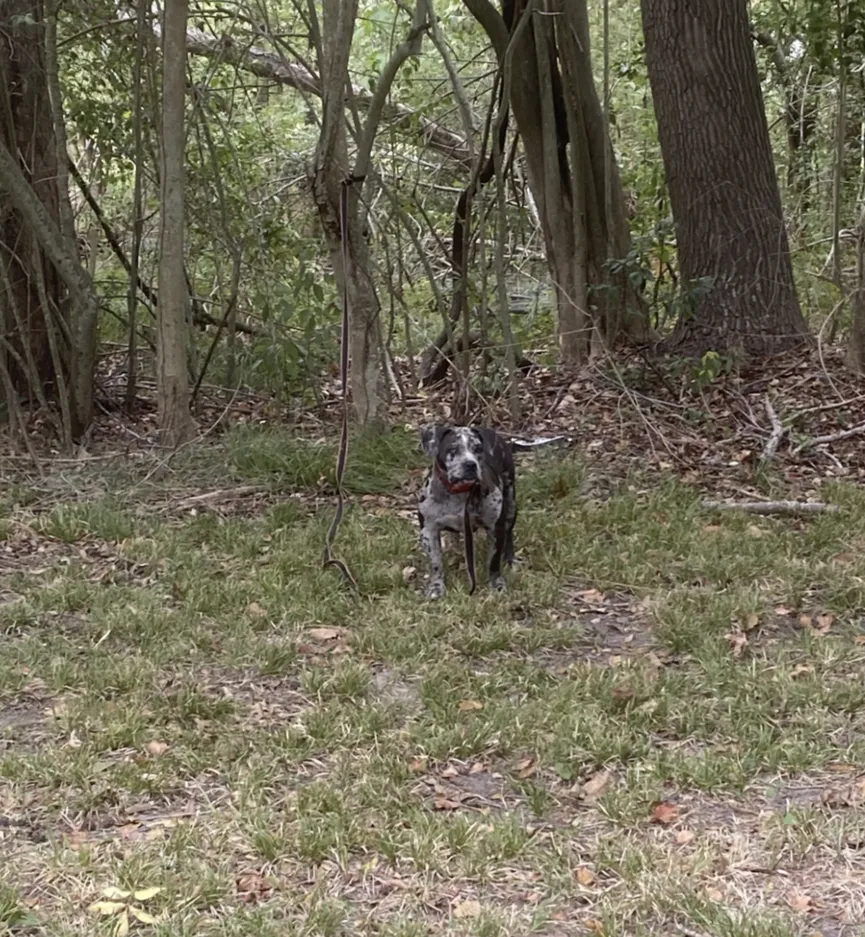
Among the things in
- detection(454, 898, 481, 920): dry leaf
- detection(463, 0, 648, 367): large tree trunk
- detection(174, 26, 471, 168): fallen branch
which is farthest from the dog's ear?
detection(174, 26, 471, 168): fallen branch

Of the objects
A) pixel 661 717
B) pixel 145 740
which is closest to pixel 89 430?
pixel 145 740

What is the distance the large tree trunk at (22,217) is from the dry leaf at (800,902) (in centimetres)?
550

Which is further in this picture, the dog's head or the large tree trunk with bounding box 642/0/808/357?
the large tree trunk with bounding box 642/0/808/357

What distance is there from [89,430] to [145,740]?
3995 millimetres

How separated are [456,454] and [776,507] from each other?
1972 millimetres

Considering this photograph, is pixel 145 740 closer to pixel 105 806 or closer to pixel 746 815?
pixel 105 806

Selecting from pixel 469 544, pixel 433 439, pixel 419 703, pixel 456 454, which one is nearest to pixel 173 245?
pixel 433 439

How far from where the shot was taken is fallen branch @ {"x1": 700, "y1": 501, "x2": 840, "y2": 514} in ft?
18.8

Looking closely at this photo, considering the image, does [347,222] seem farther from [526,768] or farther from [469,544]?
[526,768]

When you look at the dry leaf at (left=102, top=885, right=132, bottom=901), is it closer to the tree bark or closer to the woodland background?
the tree bark

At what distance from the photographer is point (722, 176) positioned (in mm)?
7816

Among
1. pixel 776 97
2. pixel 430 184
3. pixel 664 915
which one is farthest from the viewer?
pixel 776 97

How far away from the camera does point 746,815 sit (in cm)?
319

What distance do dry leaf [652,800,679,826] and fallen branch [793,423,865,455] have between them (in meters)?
3.83
